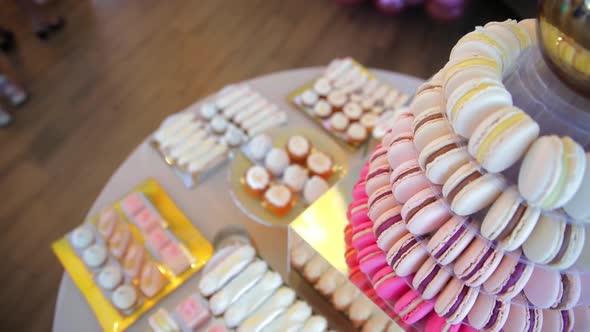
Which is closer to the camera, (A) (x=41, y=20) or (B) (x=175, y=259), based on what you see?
(B) (x=175, y=259)

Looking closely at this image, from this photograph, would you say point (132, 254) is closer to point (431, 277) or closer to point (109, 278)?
point (109, 278)

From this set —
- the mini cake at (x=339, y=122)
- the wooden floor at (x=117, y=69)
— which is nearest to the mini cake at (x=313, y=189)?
the mini cake at (x=339, y=122)

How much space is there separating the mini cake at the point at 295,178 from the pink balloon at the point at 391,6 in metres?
1.48

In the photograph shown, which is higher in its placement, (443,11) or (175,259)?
(443,11)

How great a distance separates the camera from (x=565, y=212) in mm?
423

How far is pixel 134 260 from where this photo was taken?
1031 mm

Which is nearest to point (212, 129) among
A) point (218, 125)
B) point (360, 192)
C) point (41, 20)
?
point (218, 125)

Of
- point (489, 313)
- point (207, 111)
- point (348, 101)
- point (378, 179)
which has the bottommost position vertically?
Result: point (489, 313)

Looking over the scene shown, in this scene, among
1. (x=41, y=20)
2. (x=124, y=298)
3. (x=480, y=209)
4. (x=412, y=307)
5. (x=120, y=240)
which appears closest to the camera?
(x=480, y=209)

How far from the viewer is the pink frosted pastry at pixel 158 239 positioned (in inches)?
40.6

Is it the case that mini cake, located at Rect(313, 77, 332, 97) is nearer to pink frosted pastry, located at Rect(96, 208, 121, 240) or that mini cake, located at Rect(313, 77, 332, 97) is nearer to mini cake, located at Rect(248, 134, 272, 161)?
mini cake, located at Rect(248, 134, 272, 161)

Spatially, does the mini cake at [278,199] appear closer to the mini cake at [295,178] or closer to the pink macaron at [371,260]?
the mini cake at [295,178]

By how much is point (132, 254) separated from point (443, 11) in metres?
1.91

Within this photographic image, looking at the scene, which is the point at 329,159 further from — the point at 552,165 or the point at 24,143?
the point at 24,143
